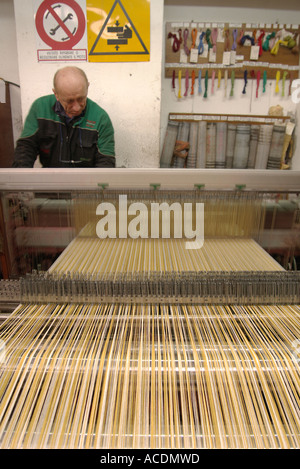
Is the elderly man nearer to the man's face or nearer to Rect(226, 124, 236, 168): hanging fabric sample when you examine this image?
the man's face

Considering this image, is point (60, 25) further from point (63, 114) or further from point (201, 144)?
point (201, 144)

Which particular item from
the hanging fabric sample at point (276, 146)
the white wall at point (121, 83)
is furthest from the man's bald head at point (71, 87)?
the hanging fabric sample at point (276, 146)

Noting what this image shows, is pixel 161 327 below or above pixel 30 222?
below

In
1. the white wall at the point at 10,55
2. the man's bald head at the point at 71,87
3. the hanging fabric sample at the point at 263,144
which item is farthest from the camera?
the hanging fabric sample at the point at 263,144

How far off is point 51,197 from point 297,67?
2695mm

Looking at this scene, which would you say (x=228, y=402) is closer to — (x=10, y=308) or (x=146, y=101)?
(x=10, y=308)

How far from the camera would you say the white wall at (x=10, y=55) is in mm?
2770

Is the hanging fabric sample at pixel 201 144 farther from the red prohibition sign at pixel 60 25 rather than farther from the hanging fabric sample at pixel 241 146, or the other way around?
the red prohibition sign at pixel 60 25

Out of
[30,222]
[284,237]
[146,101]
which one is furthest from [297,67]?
[30,222]

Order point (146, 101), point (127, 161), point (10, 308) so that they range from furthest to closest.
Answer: point (127, 161) → point (146, 101) → point (10, 308)

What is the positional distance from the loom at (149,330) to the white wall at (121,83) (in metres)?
1.34

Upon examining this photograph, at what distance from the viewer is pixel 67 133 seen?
90.0 inches

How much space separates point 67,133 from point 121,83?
61 cm

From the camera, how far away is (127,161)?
8.77 ft
